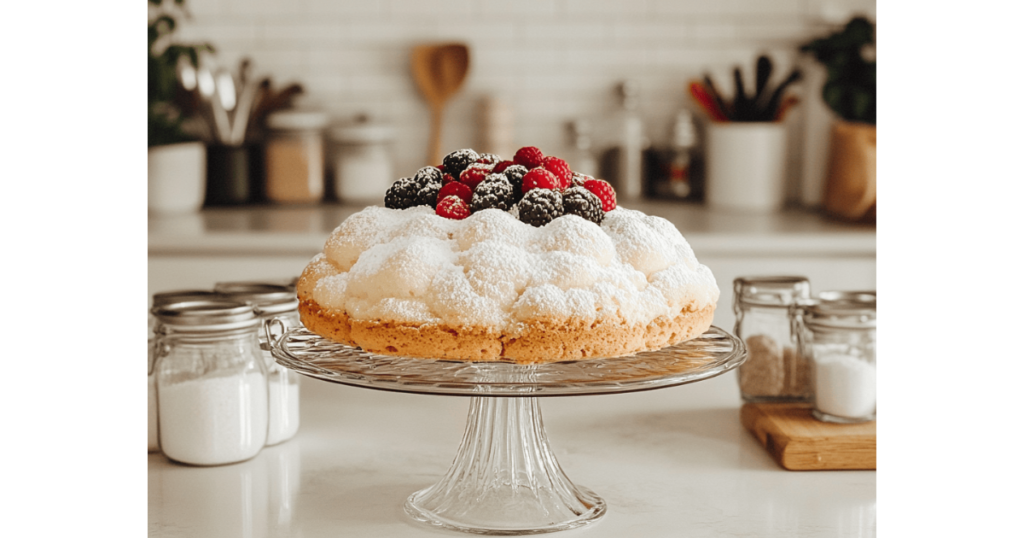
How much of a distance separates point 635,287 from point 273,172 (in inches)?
86.8

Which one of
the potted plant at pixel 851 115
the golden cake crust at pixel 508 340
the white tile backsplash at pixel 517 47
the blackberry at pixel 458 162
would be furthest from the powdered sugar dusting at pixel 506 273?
the white tile backsplash at pixel 517 47

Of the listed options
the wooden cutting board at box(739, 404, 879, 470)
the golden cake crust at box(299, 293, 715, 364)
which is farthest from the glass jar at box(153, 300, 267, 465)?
the wooden cutting board at box(739, 404, 879, 470)

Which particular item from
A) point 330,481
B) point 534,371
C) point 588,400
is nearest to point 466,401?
point 588,400

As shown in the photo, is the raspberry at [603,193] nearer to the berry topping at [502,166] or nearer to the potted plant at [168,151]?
the berry topping at [502,166]

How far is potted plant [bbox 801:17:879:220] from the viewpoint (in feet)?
8.99

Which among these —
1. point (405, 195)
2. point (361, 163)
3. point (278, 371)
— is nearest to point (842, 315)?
point (405, 195)

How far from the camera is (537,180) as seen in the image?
1.13 meters

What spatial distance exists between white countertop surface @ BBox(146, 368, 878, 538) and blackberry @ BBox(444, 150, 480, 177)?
15.1 inches

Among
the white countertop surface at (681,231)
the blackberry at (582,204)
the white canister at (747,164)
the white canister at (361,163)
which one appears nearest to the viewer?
the blackberry at (582,204)

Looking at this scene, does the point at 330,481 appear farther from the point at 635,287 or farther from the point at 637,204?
the point at 637,204

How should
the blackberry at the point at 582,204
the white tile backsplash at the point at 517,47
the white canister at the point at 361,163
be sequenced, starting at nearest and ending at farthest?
the blackberry at the point at 582,204, the white canister at the point at 361,163, the white tile backsplash at the point at 517,47

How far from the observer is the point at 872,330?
50.7 inches

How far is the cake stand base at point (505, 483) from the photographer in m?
1.07

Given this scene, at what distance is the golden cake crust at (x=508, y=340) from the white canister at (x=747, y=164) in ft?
6.53
